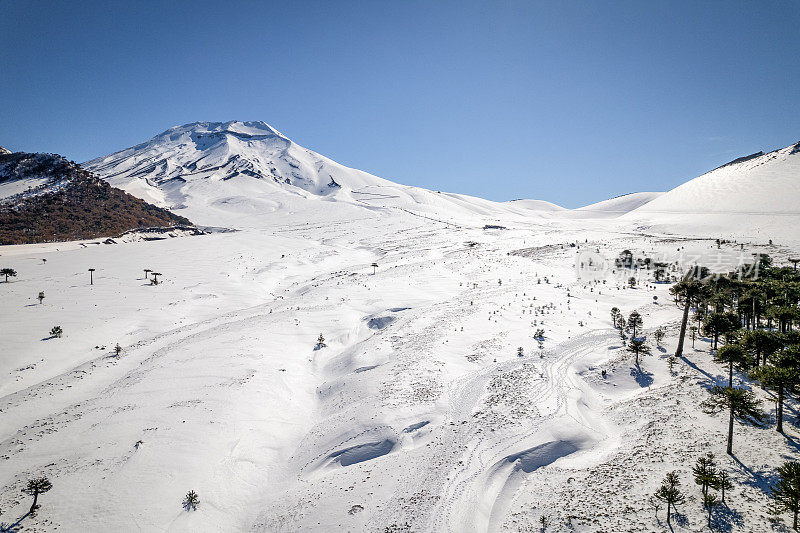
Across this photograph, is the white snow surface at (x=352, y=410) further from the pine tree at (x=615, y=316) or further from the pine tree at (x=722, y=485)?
the pine tree at (x=615, y=316)

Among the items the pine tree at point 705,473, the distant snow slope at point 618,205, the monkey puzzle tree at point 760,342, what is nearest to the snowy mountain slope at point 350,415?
the pine tree at point 705,473

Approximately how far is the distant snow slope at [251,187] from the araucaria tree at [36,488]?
301 ft

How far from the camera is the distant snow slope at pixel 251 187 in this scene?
11531cm

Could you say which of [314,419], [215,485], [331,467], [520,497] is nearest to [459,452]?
[520,497]

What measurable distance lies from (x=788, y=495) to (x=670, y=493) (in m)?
2.47

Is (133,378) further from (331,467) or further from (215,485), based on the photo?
(331,467)

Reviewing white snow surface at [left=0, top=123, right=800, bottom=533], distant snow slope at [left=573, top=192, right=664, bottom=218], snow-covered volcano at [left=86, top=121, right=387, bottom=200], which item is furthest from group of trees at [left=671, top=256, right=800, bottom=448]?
snow-covered volcano at [left=86, top=121, right=387, bottom=200]

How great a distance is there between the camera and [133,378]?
17578 mm

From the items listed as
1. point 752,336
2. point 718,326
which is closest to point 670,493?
point 752,336

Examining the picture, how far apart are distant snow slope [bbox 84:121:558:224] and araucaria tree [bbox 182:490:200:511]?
90.8 m

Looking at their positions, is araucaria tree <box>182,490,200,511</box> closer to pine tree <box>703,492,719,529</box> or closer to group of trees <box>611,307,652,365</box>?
pine tree <box>703,492,719,529</box>

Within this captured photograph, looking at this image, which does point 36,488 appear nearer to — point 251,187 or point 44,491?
point 44,491

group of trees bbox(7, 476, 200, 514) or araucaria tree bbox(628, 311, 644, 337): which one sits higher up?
araucaria tree bbox(628, 311, 644, 337)

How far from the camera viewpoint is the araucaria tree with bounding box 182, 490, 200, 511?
33.3 feet
